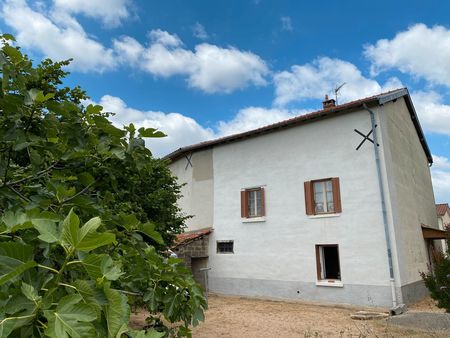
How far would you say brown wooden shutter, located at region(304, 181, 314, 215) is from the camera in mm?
11859

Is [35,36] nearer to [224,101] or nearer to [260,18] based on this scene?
[260,18]

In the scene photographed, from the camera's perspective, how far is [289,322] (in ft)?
28.4

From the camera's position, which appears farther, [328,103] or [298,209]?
[328,103]

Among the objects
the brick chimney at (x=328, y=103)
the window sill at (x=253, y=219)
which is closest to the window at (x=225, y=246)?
the window sill at (x=253, y=219)

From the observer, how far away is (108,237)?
3.02ft

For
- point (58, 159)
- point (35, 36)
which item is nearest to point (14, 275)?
point (58, 159)

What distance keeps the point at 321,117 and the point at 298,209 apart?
355 centimetres

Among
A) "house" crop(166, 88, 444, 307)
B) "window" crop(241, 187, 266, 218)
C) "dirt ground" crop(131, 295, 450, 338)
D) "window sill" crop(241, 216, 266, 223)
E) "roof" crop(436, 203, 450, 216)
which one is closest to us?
"dirt ground" crop(131, 295, 450, 338)

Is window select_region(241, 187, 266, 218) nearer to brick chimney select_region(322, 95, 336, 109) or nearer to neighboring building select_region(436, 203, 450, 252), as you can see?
brick chimney select_region(322, 95, 336, 109)

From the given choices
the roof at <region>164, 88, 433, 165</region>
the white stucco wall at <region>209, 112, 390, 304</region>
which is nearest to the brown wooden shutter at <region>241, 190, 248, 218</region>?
the white stucco wall at <region>209, 112, 390, 304</region>

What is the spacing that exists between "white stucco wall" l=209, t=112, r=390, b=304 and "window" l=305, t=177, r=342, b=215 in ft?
0.76

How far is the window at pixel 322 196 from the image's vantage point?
37.5 feet

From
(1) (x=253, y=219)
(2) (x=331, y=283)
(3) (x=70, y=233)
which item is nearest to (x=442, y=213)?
(2) (x=331, y=283)

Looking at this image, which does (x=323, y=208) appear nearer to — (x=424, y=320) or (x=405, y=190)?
(x=405, y=190)
